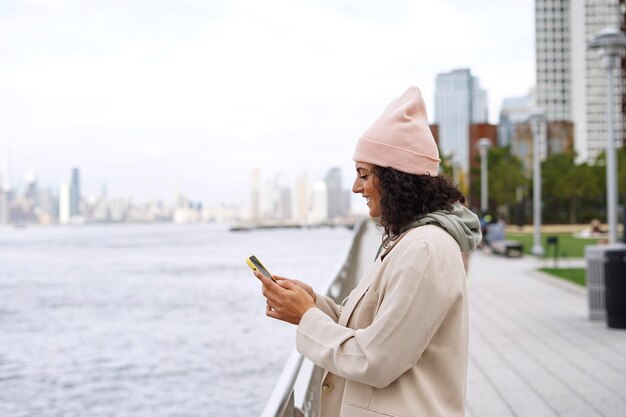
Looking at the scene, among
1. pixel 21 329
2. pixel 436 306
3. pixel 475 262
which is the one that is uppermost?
pixel 436 306

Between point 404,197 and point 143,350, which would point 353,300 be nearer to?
point 404,197

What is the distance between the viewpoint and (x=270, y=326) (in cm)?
2917

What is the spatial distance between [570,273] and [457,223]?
55.3 feet

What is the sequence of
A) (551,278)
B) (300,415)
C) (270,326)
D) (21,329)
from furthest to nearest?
(21,329), (270,326), (551,278), (300,415)

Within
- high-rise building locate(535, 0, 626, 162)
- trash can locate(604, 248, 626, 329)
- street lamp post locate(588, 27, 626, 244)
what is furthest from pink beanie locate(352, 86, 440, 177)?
high-rise building locate(535, 0, 626, 162)

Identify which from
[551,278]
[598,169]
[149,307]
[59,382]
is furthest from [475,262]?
[598,169]

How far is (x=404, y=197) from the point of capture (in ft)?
6.57

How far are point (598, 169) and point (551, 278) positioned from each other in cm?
4424

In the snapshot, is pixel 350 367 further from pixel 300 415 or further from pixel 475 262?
pixel 475 262

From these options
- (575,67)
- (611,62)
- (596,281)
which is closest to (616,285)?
(596,281)

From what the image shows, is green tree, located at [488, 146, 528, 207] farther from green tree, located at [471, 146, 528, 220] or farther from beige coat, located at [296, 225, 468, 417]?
beige coat, located at [296, 225, 468, 417]

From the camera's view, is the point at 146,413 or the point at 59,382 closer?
the point at 146,413

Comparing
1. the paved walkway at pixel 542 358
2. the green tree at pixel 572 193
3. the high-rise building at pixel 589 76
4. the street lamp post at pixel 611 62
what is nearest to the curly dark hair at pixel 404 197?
the paved walkway at pixel 542 358

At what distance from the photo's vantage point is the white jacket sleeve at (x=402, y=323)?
1.79 meters
